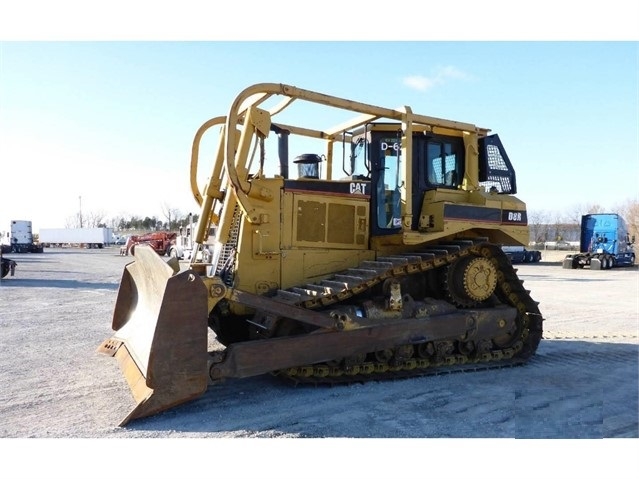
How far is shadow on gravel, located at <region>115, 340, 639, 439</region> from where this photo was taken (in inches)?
182

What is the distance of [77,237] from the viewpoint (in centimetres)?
6650

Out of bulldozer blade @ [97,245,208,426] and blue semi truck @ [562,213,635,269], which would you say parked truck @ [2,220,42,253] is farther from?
bulldozer blade @ [97,245,208,426]

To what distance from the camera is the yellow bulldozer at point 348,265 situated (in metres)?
5.46

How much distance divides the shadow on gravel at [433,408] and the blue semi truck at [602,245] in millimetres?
24564

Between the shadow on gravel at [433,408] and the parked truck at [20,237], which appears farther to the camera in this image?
the parked truck at [20,237]

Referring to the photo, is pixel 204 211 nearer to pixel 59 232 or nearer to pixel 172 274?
pixel 172 274

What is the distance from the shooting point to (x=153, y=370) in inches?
184

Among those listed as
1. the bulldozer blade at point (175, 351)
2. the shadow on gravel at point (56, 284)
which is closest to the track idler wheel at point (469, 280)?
the bulldozer blade at point (175, 351)

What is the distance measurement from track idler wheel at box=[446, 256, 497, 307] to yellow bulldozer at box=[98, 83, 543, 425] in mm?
18

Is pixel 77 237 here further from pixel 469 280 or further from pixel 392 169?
pixel 469 280

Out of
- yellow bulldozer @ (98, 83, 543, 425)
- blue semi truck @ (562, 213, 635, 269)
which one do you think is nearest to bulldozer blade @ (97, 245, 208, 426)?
yellow bulldozer @ (98, 83, 543, 425)

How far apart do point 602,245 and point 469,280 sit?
26.9 meters

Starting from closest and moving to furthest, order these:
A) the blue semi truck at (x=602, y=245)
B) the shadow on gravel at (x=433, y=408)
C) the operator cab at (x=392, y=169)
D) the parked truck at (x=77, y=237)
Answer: the shadow on gravel at (x=433, y=408) < the operator cab at (x=392, y=169) < the blue semi truck at (x=602, y=245) < the parked truck at (x=77, y=237)

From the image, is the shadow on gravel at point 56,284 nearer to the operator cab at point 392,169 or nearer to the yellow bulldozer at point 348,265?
the yellow bulldozer at point 348,265
